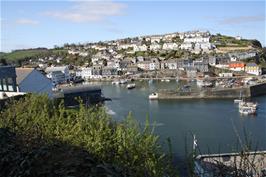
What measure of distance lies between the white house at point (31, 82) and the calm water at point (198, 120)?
2.29 meters

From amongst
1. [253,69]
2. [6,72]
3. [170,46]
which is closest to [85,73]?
[170,46]

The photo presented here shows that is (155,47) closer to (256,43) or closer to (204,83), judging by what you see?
(256,43)

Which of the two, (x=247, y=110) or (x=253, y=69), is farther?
(x=253, y=69)

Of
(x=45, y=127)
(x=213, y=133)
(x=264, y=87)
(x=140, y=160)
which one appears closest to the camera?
(x=140, y=160)

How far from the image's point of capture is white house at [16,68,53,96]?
9.22m

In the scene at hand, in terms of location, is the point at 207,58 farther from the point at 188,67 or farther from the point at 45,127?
the point at 45,127

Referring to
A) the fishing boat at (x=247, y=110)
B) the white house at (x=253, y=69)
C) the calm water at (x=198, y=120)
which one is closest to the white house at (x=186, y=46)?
the white house at (x=253, y=69)

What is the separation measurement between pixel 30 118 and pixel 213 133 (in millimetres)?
5450

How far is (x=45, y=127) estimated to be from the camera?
10.6ft

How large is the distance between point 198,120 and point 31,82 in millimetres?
4648

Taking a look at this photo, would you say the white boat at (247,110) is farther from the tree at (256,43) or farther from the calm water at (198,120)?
the tree at (256,43)

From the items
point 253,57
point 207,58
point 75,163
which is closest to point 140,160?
point 75,163

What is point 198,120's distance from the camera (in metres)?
10.0

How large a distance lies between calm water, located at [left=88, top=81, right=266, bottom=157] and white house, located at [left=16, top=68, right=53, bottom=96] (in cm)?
229
